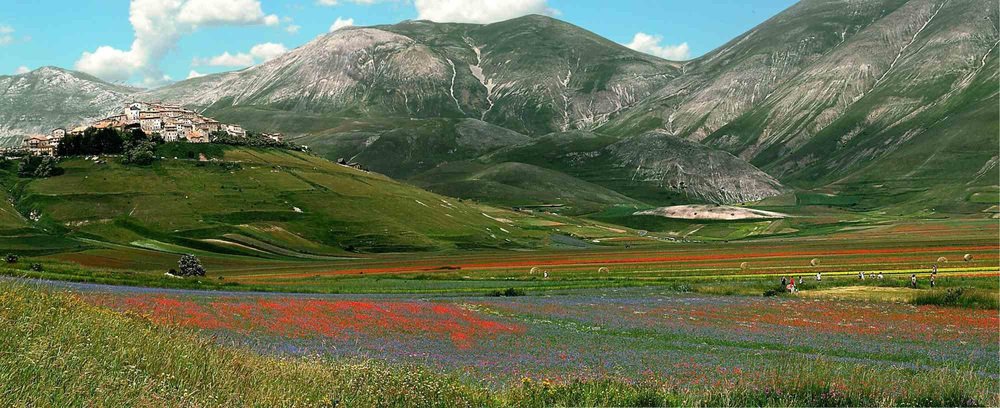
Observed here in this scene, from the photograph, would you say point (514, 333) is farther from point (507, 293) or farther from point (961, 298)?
point (961, 298)

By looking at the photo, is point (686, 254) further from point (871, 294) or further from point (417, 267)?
point (871, 294)

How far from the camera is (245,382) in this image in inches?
683

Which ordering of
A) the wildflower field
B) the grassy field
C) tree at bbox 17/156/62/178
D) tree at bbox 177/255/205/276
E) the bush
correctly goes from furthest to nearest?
tree at bbox 17/156/62/178 < tree at bbox 177/255/205/276 < the bush < the grassy field < the wildflower field

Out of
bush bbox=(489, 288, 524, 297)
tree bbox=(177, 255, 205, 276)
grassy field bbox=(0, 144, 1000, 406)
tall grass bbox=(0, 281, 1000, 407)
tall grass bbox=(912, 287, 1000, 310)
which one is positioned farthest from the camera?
tree bbox=(177, 255, 205, 276)

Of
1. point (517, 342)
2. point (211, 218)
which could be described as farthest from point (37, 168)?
point (517, 342)

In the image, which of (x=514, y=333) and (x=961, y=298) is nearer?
(x=514, y=333)

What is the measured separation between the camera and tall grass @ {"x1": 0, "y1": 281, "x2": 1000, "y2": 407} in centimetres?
1411

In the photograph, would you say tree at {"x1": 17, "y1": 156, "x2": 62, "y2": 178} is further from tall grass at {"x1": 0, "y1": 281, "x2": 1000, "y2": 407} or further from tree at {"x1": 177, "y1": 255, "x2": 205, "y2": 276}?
tall grass at {"x1": 0, "y1": 281, "x2": 1000, "y2": 407}

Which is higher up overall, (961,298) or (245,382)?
(245,382)

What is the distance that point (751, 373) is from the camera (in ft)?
83.8

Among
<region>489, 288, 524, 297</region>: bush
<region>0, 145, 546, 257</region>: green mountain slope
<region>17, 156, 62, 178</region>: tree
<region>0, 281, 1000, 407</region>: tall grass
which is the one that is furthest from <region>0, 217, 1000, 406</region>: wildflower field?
<region>17, 156, 62, 178</region>: tree

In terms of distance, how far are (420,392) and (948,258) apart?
105438 millimetres

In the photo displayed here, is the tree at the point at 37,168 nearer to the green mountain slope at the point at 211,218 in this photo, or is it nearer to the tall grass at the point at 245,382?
the green mountain slope at the point at 211,218

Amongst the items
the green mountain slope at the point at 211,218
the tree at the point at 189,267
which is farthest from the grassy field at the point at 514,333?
the green mountain slope at the point at 211,218
